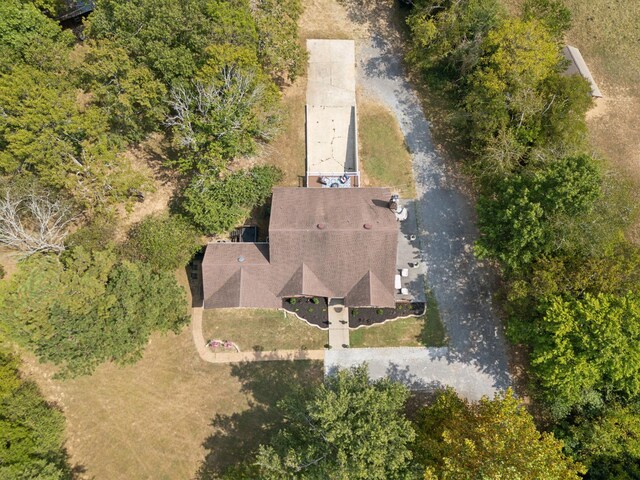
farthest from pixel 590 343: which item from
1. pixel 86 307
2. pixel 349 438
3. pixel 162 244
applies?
pixel 86 307

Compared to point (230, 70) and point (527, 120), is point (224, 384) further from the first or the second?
point (527, 120)

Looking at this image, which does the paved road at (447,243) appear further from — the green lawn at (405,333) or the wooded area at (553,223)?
the wooded area at (553,223)

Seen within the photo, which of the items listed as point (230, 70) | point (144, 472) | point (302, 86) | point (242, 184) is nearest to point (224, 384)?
point (144, 472)

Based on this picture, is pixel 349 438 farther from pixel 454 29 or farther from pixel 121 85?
pixel 454 29

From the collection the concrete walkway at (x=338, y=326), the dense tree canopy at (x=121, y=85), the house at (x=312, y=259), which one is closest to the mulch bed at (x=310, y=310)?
→ the concrete walkway at (x=338, y=326)

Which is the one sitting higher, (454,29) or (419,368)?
(454,29)

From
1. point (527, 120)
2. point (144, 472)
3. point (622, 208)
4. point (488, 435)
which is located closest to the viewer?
point (488, 435)

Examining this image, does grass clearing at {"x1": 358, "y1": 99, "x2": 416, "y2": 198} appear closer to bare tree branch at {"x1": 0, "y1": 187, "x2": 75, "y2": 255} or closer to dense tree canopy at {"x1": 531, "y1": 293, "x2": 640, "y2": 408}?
dense tree canopy at {"x1": 531, "y1": 293, "x2": 640, "y2": 408}
